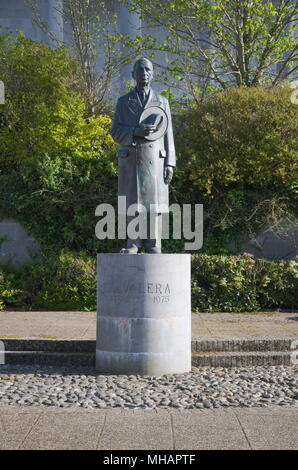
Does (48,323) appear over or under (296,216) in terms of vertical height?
under

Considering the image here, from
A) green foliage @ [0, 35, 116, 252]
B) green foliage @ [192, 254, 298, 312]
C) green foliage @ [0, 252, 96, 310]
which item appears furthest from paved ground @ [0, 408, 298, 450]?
green foliage @ [0, 35, 116, 252]

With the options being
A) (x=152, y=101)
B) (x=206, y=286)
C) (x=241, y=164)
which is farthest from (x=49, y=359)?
(x=241, y=164)

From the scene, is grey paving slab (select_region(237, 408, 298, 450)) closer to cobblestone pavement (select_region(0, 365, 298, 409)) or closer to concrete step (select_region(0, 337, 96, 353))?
cobblestone pavement (select_region(0, 365, 298, 409))

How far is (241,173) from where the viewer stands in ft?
40.6

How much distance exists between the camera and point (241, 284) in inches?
408

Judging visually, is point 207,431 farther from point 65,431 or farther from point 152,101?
point 152,101

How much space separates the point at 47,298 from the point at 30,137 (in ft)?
17.7

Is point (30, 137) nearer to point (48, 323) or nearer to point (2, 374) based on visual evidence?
point (48, 323)

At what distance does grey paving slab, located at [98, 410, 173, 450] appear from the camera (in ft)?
12.3

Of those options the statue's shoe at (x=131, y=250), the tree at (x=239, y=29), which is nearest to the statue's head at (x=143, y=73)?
the statue's shoe at (x=131, y=250)

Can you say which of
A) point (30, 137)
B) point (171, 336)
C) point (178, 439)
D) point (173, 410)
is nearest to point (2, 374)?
point (171, 336)

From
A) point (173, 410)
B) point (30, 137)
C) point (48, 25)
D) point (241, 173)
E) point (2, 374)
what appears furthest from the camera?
point (48, 25)

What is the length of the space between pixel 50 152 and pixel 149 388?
349 inches

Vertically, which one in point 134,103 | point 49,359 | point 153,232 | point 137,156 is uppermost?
point 134,103
